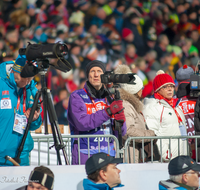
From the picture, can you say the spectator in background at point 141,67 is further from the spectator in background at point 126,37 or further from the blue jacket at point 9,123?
the blue jacket at point 9,123

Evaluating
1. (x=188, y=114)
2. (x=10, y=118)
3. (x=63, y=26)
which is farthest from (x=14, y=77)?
(x=63, y=26)

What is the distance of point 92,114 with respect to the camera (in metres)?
2.93

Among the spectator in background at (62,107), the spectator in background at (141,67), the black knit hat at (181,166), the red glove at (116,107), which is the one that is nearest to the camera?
the black knit hat at (181,166)

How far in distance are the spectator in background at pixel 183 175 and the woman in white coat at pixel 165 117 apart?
928mm

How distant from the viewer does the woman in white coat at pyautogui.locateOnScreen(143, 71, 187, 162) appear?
3498 millimetres

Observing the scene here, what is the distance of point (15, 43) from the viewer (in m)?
5.45

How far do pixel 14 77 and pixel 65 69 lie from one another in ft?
1.40

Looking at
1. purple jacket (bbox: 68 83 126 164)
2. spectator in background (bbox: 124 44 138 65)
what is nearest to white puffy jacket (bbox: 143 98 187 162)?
purple jacket (bbox: 68 83 126 164)

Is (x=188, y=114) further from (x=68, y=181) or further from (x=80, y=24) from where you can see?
(x=80, y=24)

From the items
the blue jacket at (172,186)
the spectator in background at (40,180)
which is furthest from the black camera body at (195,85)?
the spectator in background at (40,180)

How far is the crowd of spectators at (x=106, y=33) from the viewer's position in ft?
18.7

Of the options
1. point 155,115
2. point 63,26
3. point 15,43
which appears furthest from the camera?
point 63,26

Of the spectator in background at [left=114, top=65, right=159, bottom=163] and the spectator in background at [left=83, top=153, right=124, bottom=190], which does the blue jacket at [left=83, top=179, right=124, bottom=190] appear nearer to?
the spectator in background at [left=83, top=153, right=124, bottom=190]

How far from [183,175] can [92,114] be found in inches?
36.0
